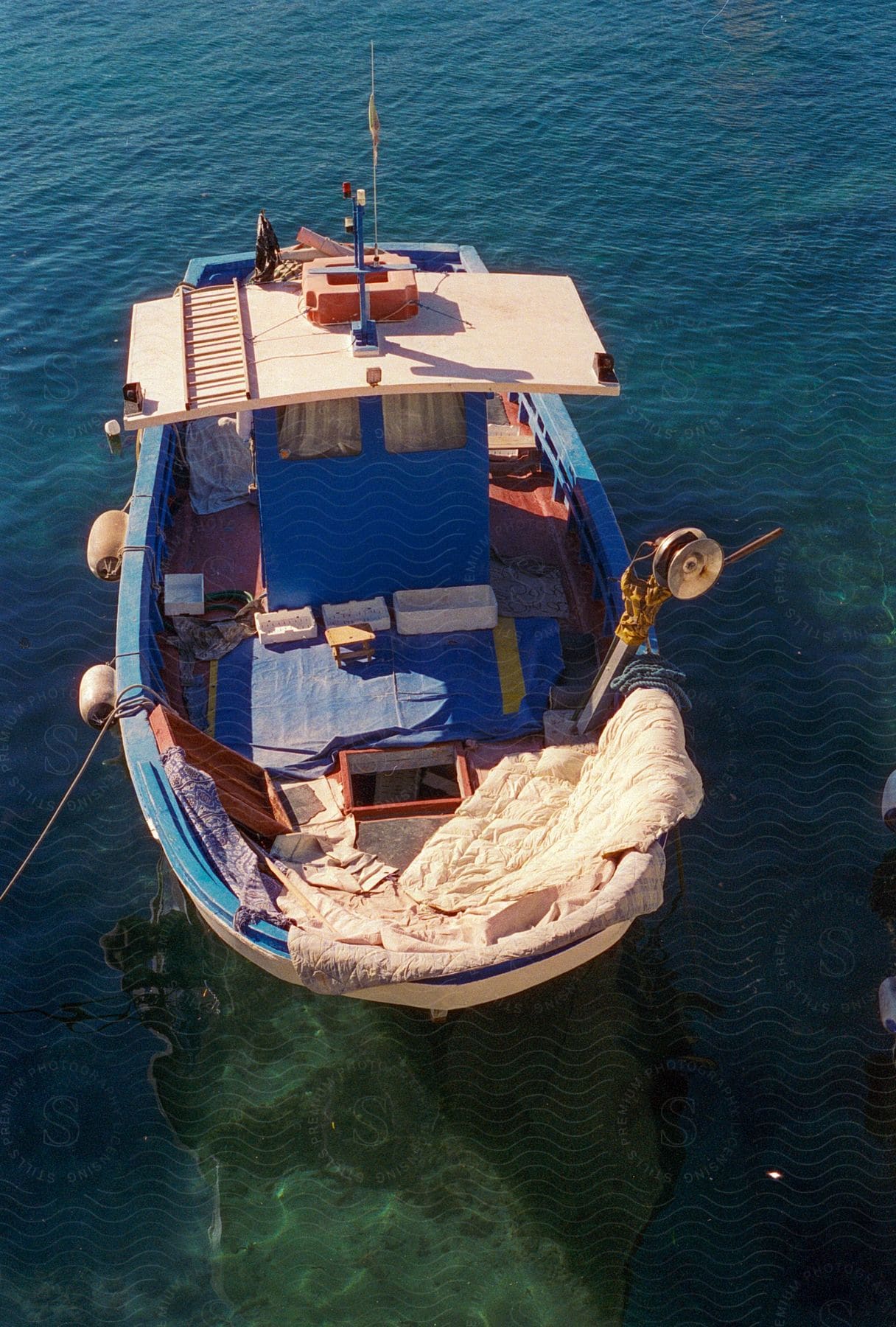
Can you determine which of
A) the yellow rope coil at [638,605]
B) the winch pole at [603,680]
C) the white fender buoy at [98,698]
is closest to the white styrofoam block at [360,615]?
the winch pole at [603,680]

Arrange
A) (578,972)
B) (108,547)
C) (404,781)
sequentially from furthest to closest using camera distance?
(108,547)
(404,781)
(578,972)

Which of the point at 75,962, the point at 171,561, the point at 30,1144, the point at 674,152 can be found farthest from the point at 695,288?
the point at 30,1144

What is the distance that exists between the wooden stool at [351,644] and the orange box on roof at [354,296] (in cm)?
329

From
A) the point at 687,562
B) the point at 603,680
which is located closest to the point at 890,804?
the point at 603,680

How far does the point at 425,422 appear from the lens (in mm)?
12430

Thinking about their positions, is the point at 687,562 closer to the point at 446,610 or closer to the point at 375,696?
the point at 446,610

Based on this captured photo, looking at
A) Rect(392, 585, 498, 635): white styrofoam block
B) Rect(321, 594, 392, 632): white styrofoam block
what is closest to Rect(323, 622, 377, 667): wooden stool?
Rect(321, 594, 392, 632): white styrofoam block

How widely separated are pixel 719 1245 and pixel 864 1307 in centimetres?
135

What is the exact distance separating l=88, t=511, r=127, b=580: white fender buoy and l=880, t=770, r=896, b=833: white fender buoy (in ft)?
32.4

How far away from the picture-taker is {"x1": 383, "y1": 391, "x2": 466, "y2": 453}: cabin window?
1233 centimetres

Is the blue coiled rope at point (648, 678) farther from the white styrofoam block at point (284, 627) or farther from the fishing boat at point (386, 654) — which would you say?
the white styrofoam block at point (284, 627)

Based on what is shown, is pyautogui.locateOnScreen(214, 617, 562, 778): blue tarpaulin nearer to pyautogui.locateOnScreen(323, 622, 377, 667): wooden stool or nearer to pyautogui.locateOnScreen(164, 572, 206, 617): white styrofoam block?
pyautogui.locateOnScreen(323, 622, 377, 667): wooden stool

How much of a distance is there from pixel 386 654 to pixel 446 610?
82 cm

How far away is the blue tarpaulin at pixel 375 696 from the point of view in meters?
12.0
